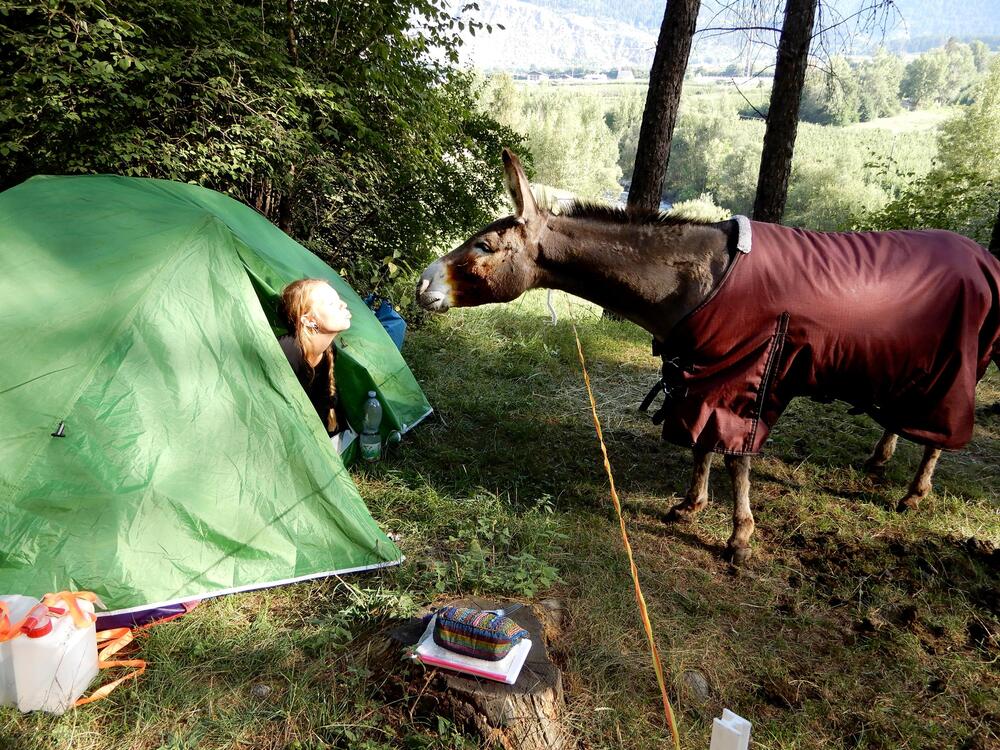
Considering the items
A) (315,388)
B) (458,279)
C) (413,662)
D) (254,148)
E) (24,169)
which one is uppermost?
(254,148)

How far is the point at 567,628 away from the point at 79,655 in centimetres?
211

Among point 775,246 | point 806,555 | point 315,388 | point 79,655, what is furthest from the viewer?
point 315,388

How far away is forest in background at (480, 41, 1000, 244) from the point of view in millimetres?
10281

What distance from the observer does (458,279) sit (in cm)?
369

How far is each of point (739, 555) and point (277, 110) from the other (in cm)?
504

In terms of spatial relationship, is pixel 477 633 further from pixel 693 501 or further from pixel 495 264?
pixel 693 501

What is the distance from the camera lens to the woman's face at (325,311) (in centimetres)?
383

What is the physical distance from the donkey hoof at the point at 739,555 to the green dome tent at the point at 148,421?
2030 millimetres

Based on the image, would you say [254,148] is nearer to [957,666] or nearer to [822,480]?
[822,480]

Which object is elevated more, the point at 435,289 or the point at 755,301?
the point at 755,301

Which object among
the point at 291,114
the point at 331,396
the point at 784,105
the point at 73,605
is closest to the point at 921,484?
the point at 331,396

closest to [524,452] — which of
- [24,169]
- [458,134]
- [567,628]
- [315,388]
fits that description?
[315,388]

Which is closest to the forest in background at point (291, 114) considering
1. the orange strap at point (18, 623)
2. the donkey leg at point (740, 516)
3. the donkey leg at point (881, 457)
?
the donkey leg at point (740, 516)

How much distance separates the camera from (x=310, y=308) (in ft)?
12.6
